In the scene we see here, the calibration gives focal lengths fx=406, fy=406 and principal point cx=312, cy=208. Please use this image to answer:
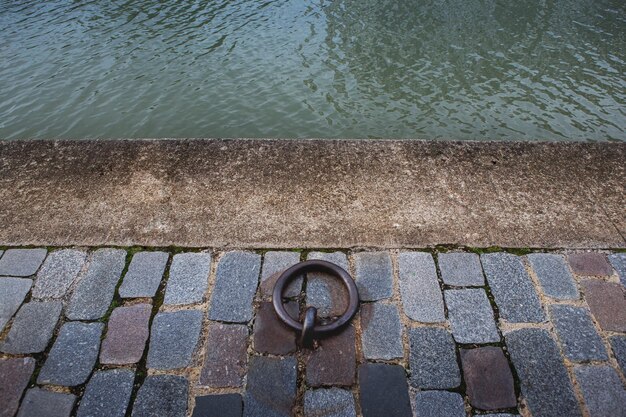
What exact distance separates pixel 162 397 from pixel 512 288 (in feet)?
7.92

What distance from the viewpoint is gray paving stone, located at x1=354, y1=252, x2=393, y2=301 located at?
2883 mm

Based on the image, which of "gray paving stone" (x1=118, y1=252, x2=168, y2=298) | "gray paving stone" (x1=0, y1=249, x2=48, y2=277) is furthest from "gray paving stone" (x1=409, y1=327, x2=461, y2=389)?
"gray paving stone" (x1=0, y1=249, x2=48, y2=277)

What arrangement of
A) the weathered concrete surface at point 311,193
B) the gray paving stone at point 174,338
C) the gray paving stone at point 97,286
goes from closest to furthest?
the gray paving stone at point 174,338
the gray paving stone at point 97,286
the weathered concrete surface at point 311,193

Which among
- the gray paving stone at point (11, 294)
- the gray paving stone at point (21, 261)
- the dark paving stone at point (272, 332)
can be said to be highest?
the gray paving stone at point (21, 261)

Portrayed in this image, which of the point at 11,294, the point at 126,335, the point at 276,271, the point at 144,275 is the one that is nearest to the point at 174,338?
the point at 126,335

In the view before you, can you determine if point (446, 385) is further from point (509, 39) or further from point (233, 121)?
point (509, 39)

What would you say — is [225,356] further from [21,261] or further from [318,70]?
[318,70]

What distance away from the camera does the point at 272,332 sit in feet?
8.77

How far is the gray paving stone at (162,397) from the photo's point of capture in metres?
2.30

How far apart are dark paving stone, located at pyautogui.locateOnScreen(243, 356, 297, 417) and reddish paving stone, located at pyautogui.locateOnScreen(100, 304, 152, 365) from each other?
746 millimetres

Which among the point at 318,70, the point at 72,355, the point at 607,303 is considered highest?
the point at 72,355

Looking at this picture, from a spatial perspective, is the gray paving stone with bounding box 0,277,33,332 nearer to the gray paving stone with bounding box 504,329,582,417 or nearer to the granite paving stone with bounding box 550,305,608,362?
the gray paving stone with bounding box 504,329,582,417

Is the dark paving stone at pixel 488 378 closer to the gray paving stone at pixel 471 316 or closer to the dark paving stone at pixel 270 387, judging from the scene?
the gray paving stone at pixel 471 316

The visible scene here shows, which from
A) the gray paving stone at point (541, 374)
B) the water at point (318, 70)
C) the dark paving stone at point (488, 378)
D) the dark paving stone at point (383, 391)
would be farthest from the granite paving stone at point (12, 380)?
the water at point (318, 70)
